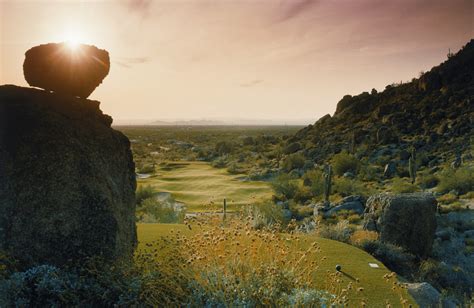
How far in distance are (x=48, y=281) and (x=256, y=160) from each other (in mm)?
54297

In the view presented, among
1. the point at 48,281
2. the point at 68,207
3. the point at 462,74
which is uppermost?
the point at 462,74

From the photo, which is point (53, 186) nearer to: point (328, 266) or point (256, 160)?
point (328, 266)

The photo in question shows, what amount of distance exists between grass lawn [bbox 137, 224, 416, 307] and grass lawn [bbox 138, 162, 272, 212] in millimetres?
16047

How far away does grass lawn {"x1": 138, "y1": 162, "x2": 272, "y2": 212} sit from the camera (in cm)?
3259

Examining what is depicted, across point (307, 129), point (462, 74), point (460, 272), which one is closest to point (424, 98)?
point (462, 74)

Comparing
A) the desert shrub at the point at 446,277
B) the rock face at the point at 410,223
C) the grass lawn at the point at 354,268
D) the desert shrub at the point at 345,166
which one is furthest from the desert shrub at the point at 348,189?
the grass lawn at the point at 354,268

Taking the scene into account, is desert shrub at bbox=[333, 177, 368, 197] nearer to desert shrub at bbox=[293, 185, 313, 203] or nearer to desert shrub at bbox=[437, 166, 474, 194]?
desert shrub at bbox=[293, 185, 313, 203]

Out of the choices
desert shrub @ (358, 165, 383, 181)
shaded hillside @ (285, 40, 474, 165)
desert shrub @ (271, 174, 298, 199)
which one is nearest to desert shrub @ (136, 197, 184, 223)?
desert shrub @ (271, 174, 298, 199)

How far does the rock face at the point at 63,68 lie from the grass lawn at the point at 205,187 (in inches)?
762

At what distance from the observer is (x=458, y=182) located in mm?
28312

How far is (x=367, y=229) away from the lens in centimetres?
1883

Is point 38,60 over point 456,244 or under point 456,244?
over

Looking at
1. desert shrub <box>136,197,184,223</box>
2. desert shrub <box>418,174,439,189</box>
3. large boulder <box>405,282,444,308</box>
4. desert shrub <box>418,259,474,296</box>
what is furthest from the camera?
desert shrub <box>418,174,439,189</box>

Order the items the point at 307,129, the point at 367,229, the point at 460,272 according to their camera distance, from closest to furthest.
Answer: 1. the point at 460,272
2. the point at 367,229
3. the point at 307,129
